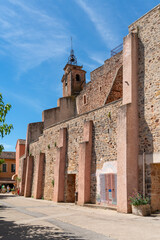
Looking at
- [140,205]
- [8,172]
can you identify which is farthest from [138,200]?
[8,172]

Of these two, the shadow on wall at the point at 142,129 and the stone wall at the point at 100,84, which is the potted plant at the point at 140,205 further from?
the stone wall at the point at 100,84

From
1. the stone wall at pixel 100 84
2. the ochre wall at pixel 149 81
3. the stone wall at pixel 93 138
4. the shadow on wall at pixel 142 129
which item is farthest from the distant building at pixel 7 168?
the ochre wall at pixel 149 81

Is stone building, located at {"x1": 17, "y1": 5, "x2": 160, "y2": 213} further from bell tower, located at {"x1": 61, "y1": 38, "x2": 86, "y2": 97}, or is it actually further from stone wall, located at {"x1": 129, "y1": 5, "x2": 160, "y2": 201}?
bell tower, located at {"x1": 61, "y1": 38, "x2": 86, "y2": 97}

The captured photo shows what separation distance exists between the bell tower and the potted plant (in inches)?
896

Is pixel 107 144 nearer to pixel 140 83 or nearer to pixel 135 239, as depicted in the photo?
Answer: pixel 140 83

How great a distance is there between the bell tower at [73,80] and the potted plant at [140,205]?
74.6ft

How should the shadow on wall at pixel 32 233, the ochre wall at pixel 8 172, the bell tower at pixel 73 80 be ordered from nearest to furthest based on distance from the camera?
1. the shadow on wall at pixel 32 233
2. the bell tower at pixel 73 80
3. the ochre wall at pixel 8 172

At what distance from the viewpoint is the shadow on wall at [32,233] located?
680 centimetres

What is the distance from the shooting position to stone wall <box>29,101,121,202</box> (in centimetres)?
1467

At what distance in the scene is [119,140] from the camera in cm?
1282

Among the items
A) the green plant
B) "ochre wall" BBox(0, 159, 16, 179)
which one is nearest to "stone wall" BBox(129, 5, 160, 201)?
the green plant

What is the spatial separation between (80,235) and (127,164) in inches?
217

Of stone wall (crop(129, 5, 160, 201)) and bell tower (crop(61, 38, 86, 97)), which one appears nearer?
stone wall (crop(129, 5, 160, 201))

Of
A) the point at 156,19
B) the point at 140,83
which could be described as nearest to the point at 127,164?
the point at 140,83
